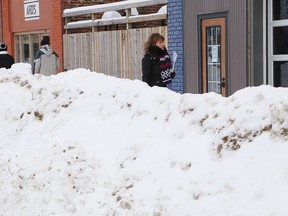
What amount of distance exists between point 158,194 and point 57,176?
55.4 inches

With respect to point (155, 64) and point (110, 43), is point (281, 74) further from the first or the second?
point (110, 43)

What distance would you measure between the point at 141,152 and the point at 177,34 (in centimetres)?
795

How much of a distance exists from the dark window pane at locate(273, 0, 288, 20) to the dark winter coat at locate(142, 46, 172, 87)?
252 cm

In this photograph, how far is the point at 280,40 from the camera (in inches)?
414

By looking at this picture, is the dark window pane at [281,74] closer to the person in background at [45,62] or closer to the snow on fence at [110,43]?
the snow on fence at [110,43]

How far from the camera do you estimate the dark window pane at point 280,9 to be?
10336mm

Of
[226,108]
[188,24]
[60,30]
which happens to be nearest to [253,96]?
[226,108]

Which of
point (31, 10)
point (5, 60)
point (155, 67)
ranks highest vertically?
point (31, 10)

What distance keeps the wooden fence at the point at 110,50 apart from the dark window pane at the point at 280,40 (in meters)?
3.37

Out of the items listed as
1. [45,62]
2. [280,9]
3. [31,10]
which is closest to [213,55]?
[280,9]

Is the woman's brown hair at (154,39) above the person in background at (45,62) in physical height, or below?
above

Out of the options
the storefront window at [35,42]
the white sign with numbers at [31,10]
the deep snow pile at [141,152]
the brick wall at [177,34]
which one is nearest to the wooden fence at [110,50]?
the brick wall at [177,34]

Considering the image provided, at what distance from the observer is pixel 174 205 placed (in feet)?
14.1

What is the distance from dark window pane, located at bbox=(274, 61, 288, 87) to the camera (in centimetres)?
1052
